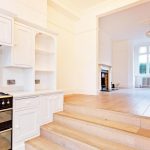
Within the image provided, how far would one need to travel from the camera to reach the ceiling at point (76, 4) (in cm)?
442

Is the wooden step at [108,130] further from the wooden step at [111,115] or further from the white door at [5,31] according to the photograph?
the white door at [5,31]

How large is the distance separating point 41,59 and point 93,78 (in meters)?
2.14

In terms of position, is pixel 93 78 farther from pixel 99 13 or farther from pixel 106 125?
pixel 106 125

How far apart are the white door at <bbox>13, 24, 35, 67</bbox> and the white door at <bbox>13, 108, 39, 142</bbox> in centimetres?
96

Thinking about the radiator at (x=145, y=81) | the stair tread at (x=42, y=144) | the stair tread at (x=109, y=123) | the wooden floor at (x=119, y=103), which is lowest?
the stair tread at (x=42, y=144)

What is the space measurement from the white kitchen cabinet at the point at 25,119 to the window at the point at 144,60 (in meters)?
9.79

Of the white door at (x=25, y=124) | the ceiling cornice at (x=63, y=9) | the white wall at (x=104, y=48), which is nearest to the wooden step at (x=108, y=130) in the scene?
the white door at (x=25, y=124)

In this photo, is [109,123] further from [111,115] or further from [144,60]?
[144,60]

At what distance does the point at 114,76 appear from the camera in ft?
33.5

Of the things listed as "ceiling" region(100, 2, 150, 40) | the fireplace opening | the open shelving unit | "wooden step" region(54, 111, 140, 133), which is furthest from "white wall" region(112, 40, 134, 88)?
"wooden step" region(54, 111, 140, 133)

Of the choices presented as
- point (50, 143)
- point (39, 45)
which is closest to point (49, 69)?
point (39, 45)

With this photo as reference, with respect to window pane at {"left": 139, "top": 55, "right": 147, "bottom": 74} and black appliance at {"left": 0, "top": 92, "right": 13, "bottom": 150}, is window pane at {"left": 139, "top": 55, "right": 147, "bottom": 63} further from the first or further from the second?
black appliance at {"left": 0, "top": 92, "right": 13, "bottom": 150}

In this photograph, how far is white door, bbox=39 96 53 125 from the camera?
2984 millimetres

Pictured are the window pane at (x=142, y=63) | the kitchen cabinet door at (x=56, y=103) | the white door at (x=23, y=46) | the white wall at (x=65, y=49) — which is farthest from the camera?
the window pane at (x=142, y=63)
